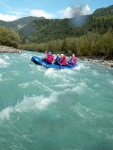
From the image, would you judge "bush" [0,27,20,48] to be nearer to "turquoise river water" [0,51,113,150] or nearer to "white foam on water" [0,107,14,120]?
"turquoise river water" [0,51,113,150]

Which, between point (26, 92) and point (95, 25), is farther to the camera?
point (95, 25)

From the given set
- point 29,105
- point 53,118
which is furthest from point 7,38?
point 53,118

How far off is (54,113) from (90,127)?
2351mm

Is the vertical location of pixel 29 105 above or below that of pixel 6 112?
below

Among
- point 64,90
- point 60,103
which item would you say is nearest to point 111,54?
point 64,90

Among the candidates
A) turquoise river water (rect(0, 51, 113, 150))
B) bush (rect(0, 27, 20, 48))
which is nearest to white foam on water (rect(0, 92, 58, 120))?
turquoise river water (rect(0, 51, 113, 150))

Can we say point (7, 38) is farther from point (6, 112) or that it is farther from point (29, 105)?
point (6, 112)

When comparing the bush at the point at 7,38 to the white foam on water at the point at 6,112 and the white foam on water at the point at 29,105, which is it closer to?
the white foam on water at the point at 29,105

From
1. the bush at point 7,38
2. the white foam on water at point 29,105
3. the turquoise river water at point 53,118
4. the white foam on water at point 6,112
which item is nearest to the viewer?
the turquoise river water at point 53,118

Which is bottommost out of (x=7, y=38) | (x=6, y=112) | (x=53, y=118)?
(x=53, y=118)

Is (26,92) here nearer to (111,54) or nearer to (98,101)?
(98,101)

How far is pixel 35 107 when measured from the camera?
1409cm

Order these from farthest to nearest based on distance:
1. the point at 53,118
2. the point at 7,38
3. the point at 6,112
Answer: the point at 7,38
the point at 53,118
the point at 6,112

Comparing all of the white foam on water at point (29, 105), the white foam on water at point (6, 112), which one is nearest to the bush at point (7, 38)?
the white foam on water at point (29, 105)
